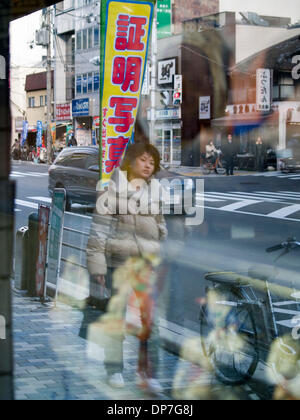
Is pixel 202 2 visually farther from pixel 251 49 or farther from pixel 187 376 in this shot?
pixel 187 376

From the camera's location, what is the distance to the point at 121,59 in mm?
6477

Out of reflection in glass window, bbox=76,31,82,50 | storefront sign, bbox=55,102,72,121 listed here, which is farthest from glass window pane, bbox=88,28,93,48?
storefront sign, bbox=55,102,72,121

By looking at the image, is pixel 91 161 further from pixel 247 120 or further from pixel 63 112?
pixel 63 112

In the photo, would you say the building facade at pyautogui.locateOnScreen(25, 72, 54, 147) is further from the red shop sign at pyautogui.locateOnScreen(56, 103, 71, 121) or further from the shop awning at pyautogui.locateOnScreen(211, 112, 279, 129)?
the shop awning at pyautogui.locateOnScreen(211, 112, 279, 129)

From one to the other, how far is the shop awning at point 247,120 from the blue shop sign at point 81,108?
28.9 ft

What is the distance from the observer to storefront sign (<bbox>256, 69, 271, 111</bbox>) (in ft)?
119

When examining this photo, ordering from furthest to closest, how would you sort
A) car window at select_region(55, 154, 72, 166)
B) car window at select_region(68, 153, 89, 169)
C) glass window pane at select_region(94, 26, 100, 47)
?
1. glass window pane at select_region(94, 26, 100, 47)
2. car window at select_region(55, 154, 72, 166)
3. car window at select_region(68, 153, 89, 169)

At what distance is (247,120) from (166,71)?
10068mm

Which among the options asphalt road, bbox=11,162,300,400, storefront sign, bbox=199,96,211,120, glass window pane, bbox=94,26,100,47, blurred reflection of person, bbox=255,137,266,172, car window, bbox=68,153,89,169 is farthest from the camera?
glass window pane, bbox=94,26,100,47

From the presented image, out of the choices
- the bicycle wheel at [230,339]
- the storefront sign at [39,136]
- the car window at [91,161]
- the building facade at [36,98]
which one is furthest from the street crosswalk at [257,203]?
the building facade at [36,98]

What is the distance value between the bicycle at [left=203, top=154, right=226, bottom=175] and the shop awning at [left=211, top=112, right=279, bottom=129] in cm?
409

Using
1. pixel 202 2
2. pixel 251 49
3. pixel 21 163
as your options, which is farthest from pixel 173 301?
pixel 202 2

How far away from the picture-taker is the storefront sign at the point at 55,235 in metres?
6.82

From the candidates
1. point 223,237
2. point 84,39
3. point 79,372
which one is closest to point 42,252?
point 79,372
